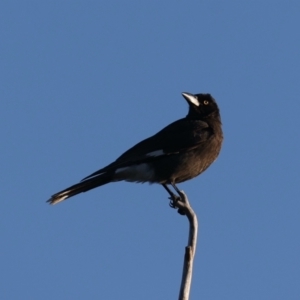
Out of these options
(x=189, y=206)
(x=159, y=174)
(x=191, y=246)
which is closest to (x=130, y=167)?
(x=159, y=174)

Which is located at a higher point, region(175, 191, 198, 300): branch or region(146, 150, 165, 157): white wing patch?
region(146, 150, 165, 157): white wing patch

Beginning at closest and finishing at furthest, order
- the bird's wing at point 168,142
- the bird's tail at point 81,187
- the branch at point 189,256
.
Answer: the branch at point 189,256
the bird's tail at point 81,187
the bird's wing at point 168,142

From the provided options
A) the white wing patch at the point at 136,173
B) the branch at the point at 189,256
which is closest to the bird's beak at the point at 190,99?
the white wing patch at the point at 136,173

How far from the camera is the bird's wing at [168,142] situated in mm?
10969

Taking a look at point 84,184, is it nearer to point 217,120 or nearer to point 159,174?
point 159,174

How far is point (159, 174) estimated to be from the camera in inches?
430

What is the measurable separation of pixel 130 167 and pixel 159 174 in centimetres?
44

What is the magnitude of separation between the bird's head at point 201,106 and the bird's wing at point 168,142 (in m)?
0.57

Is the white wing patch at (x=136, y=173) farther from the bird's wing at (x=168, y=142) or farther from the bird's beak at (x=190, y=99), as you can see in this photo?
the bird's beak at (x=190, y=99)

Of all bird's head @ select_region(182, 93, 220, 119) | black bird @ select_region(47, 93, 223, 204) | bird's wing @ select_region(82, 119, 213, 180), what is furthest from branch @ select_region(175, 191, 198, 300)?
bird's head @ select_region(182, 93, 220, 119)

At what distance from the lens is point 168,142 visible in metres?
11.4

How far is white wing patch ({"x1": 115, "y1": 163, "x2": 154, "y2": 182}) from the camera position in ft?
35.1

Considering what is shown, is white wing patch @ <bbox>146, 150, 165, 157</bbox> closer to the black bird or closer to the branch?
the black bird

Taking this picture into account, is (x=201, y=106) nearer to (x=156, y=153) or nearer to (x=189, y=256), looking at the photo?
(x=156, y=153)
